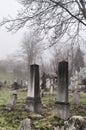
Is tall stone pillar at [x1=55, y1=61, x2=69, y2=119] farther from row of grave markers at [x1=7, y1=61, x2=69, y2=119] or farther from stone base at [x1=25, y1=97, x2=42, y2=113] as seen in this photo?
stone base at [x1=25, y1=97, x2=42, y2=113]

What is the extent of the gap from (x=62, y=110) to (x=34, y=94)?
79.6 inches

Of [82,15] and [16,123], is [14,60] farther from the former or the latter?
[16,123]

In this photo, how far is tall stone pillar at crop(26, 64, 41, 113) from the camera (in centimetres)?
1318

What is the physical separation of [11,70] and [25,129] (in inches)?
2499

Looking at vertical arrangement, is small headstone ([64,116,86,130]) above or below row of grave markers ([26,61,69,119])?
below

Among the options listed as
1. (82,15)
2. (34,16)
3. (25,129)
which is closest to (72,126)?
(25,129)

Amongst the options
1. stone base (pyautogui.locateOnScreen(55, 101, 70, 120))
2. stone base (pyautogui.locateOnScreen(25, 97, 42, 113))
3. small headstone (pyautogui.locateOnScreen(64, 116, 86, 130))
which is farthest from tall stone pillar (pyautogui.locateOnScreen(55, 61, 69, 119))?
small headstone (pyautogui.locateOnScreen(64, 116, 86, 130))

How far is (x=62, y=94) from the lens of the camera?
39.5 ft

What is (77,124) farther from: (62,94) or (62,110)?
(62,94)

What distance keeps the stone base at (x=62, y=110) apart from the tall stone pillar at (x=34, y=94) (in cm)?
133

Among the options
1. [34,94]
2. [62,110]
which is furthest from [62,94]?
[34,94]

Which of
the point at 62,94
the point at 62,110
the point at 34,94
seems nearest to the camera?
the point at 62,110

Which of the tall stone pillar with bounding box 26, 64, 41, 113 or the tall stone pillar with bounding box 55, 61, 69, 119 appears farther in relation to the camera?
the tall stone pillar with bounding box 26, 64, 41, 113

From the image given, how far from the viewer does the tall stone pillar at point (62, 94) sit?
11799 millimetres
